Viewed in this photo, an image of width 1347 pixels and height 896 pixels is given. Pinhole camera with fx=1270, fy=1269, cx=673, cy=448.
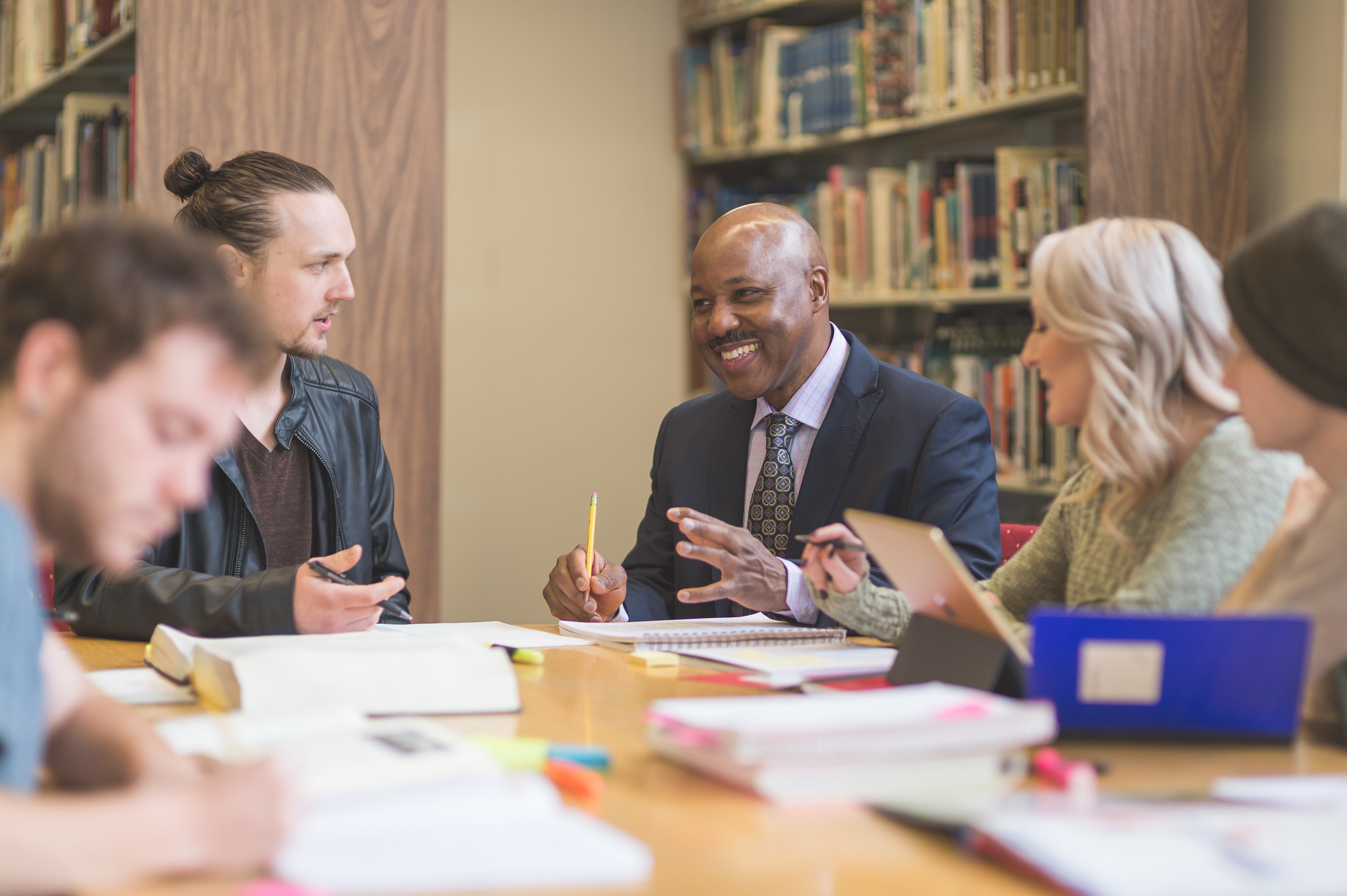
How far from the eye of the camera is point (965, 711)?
0.98 m

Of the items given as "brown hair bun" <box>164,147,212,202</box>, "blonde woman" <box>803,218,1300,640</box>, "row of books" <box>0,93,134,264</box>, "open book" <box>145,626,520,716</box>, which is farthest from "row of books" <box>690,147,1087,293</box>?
"open book" <box>145,626,520,716</box>

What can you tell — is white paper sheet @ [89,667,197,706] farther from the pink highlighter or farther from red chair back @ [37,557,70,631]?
the pink highlighter

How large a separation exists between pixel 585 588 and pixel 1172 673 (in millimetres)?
1025

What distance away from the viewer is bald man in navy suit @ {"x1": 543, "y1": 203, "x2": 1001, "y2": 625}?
210 cm

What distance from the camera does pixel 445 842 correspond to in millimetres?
805

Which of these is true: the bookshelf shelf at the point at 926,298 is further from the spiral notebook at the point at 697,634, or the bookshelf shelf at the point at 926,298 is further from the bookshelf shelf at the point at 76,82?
the bookshelf shelf at the point at 76,82

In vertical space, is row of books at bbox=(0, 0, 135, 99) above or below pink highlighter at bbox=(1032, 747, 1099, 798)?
above

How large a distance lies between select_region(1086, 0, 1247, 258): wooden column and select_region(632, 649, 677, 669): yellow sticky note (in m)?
1.56

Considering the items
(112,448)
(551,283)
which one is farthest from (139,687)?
(551,283)

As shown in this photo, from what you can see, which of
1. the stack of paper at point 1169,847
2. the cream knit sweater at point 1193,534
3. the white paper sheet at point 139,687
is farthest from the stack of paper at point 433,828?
the cream knit sweater at point 1193,534

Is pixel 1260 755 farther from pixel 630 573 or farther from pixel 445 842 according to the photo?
pixel 630 573

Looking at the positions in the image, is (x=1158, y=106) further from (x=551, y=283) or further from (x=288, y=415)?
(x=551, y=283)

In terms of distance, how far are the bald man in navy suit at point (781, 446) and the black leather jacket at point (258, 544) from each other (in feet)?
1.40

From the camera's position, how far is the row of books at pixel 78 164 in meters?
3.22
